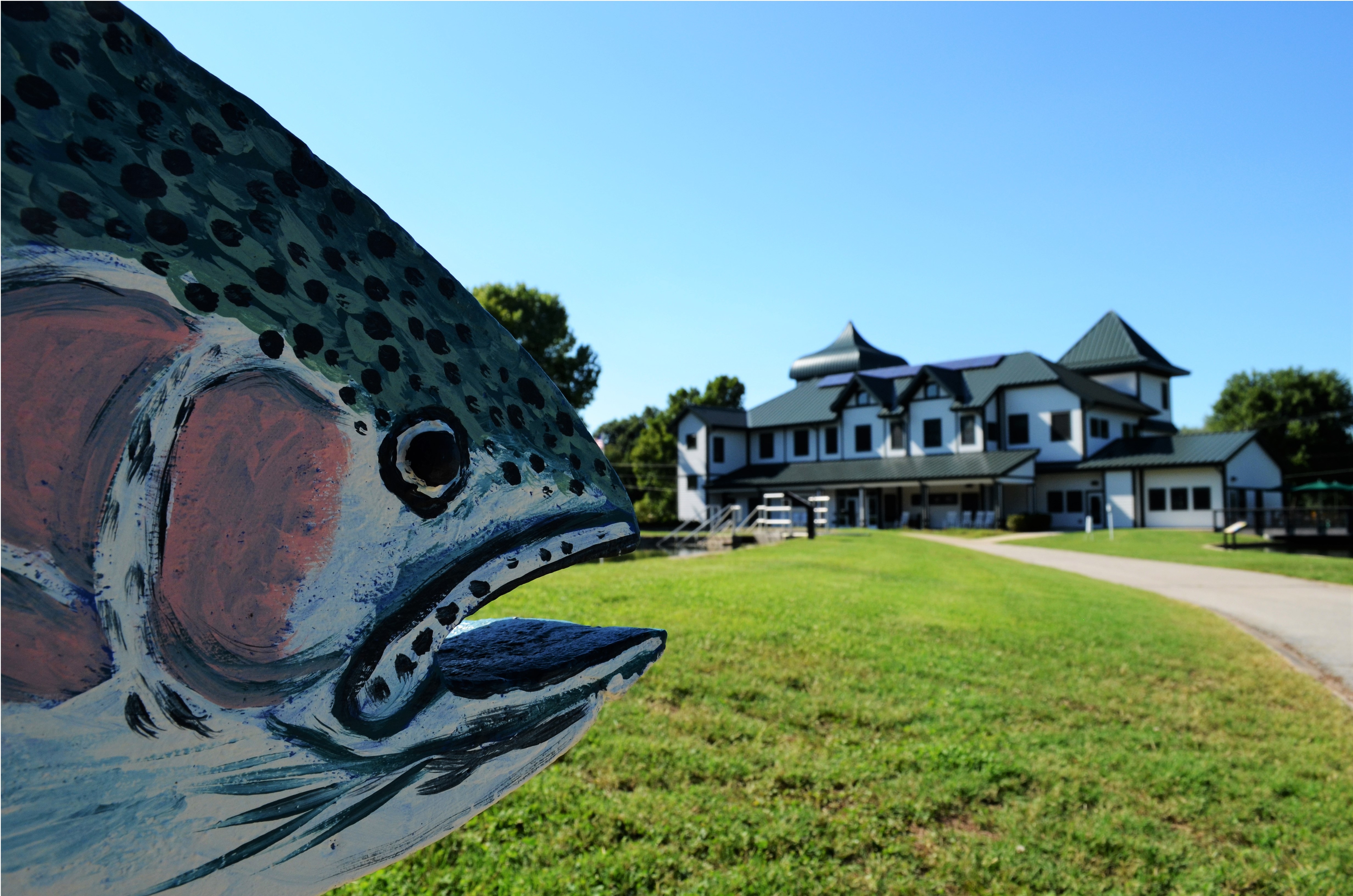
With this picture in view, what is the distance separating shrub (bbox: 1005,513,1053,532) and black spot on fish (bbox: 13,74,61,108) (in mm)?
37137

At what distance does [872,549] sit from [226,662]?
810 inches

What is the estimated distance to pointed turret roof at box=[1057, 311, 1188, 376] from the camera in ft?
139

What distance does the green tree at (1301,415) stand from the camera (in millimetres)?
51656

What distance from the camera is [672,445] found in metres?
47.3

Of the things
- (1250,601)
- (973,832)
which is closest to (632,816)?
(973,832)

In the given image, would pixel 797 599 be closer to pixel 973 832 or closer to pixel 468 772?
pixel 973 832

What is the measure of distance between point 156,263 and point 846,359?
2278 inches

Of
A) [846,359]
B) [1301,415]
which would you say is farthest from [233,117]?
[1301,415]

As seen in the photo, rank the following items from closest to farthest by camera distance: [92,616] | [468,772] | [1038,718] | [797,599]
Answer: [92,616], [468,772], [1038,718], [797,599]

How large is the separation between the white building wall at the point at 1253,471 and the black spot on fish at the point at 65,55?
40037mm

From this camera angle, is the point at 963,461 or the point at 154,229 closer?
the point at 154,229

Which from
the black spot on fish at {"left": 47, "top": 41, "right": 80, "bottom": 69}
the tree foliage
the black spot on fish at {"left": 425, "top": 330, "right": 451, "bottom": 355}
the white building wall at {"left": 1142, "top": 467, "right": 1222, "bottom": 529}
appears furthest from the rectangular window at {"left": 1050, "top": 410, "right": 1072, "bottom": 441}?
the black spot on fish at {"left": 47, "top": 41, "right": 80, "bottom": 69}

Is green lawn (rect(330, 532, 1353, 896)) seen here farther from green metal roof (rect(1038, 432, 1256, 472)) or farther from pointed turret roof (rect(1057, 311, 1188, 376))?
pointed turret roof (rect(1057, 311, 1188, 376))

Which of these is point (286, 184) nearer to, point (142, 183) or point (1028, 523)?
point (142, 183)
